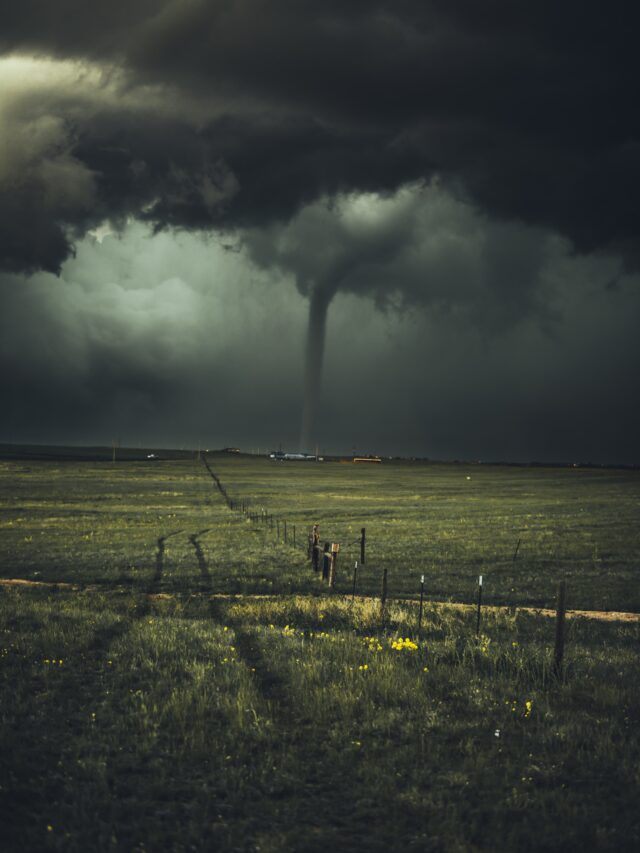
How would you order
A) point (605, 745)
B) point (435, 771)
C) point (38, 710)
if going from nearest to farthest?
point (435, 771)
point (605, 745)
point (38, 710)

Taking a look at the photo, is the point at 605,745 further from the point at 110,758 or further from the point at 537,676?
the point at 110,758

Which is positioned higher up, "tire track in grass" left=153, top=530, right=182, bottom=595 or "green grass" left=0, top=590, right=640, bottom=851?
"green grass" left=0, top=590, right=640, bottom=851

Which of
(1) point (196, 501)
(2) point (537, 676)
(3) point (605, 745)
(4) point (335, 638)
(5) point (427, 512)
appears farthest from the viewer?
(1) point (196, 501)

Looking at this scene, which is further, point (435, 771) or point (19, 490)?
point (19, 490)

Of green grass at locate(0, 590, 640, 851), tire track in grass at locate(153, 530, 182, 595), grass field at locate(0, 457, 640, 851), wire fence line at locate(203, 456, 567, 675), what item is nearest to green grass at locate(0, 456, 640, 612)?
tire track in grass at locate(153, 530, 182, 595)

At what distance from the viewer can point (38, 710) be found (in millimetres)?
10414

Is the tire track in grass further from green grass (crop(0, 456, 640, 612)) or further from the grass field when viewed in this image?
the grass field

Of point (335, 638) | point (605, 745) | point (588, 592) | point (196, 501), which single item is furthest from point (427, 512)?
point (605, 745)

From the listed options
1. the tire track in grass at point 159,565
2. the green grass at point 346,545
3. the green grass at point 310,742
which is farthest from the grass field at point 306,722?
the green grass at point 346,545

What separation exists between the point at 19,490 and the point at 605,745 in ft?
286

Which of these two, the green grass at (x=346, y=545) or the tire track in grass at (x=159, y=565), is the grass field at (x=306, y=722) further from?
the green grass at (x=346, y=545)

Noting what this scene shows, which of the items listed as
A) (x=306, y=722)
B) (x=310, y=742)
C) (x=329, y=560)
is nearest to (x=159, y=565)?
(x=329, y=560)

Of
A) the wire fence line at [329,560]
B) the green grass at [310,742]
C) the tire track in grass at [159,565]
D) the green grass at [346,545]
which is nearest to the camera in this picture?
the green grass at [310,742]

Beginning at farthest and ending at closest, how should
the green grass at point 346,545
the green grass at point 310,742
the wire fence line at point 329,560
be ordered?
the green grass at point 346,545 → the wire fence line at point 329,560 → the green grass at point 310,742
